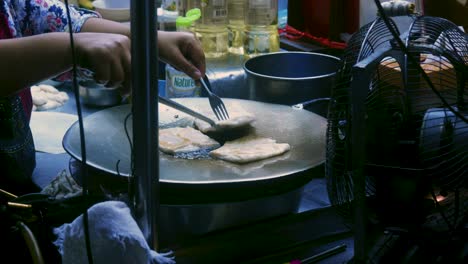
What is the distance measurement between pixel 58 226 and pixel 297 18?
1.79m

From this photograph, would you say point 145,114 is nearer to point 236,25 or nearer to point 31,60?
point 31,60

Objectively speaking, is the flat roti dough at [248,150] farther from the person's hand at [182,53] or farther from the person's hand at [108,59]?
the person's hand at [108,59]

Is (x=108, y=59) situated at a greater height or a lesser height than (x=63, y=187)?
greater

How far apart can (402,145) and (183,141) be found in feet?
1.68

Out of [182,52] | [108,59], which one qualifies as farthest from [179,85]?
[108,59]

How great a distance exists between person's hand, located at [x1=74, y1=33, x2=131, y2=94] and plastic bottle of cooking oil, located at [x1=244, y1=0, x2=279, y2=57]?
109 cm

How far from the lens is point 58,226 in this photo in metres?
0.90

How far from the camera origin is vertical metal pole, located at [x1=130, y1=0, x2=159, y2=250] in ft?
2.40

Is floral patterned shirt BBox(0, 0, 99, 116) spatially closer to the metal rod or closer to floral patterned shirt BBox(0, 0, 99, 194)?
floral patterned shirt BBox(0, 0, 99, 194)

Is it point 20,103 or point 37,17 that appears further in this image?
point 37,17

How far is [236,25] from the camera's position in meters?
2.12

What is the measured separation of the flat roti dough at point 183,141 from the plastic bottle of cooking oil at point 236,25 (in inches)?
33.7

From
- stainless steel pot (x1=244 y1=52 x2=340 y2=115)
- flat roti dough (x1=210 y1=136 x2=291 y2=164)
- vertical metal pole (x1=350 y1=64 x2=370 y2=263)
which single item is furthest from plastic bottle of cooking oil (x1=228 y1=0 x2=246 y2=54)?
vertical metal pole (x1=350 y1=64 x2=370 y2=263)

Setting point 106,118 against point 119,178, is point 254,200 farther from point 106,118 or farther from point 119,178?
point 106,118
